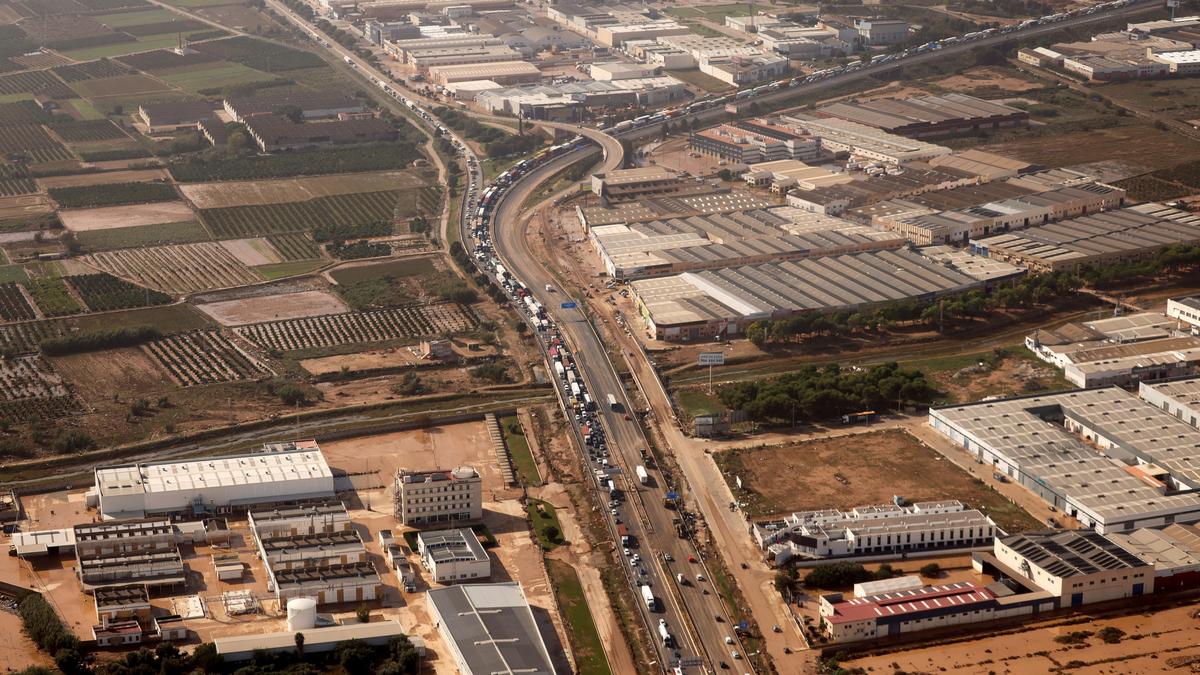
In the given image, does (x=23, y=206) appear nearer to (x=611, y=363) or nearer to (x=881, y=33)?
(x=611, y=363)

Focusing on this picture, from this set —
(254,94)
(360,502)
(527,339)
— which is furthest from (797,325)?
(254,94)

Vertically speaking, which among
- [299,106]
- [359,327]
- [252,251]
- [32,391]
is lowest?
[252,251]

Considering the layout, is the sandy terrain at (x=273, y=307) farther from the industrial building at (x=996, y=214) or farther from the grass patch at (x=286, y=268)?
the industrial building at (x=996, y=214)

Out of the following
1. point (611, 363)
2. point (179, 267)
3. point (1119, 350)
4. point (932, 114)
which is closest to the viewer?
point (1119, 350)

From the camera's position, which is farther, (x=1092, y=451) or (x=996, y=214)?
(x=996, y=214)

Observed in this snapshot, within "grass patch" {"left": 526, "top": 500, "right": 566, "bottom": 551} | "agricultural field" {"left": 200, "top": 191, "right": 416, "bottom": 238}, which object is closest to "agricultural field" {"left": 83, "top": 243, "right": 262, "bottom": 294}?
"agricultural field" {"left": 200, "top": 191, "right": 416, "bottom": 238}

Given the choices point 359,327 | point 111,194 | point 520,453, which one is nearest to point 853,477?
point 520,453

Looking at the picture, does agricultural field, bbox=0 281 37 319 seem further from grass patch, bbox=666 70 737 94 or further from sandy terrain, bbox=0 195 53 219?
grass patch, bbox=666 70 737 94

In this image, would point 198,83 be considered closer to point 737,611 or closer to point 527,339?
point 527,339
